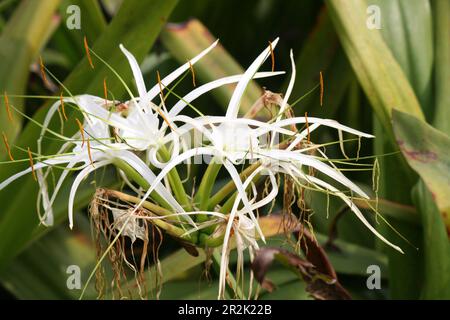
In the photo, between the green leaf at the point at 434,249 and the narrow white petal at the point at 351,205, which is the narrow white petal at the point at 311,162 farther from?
the green leaf at the point at 434,249

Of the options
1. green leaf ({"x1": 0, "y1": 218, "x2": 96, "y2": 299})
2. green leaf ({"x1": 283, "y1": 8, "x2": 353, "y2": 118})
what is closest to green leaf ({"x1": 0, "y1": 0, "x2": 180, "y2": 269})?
green leaf ({"x1": 0, "y1": 218, "x2": 96, "y2": 299})

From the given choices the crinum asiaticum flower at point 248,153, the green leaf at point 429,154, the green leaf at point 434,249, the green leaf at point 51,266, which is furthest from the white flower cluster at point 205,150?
the green leaf at point 51,266

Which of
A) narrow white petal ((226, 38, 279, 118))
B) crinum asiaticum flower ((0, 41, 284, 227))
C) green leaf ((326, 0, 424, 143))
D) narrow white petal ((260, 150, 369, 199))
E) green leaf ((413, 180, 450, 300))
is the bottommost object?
green leaf ((413, 180, 450, 300))

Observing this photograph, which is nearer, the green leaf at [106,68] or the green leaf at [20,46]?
the green leaf at [106,68]

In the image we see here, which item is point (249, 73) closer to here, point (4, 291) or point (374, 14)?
point (374, 14)

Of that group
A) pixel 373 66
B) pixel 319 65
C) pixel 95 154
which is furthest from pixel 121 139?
pixel 319 65

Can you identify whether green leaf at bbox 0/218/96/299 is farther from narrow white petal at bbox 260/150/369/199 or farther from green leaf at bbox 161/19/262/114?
narrow white petal at bbox 260/150/369/199
